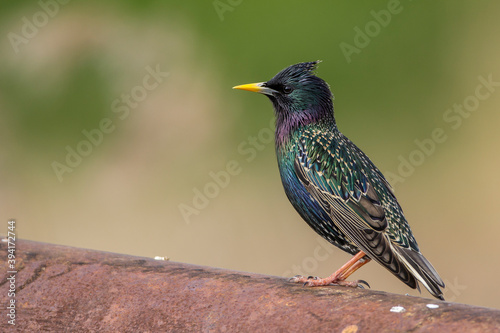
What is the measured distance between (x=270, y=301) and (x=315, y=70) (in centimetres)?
139

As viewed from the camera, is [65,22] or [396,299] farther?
[65,22]

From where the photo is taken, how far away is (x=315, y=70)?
2.75m

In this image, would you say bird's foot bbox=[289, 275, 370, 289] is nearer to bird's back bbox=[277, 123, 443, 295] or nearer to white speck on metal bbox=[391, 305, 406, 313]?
bird's back bbox=[277, 123, 443, 295]

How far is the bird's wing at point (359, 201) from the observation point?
2297 mm

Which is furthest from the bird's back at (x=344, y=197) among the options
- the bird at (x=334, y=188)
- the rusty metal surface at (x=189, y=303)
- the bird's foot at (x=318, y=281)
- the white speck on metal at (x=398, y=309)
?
the white speck on metal at (x=398, y=309)

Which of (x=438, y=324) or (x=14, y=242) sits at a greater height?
(x=14, y=242)

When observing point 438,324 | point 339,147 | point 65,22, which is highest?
point 65,22

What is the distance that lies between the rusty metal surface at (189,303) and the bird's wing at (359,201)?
61 cm

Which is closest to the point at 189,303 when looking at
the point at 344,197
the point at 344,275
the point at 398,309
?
the point at 398,309

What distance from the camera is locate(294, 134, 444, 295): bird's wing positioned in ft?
7.54

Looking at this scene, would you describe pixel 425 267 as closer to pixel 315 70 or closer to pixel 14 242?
pixel 315 70

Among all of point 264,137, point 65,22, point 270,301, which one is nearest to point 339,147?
point 270,301
